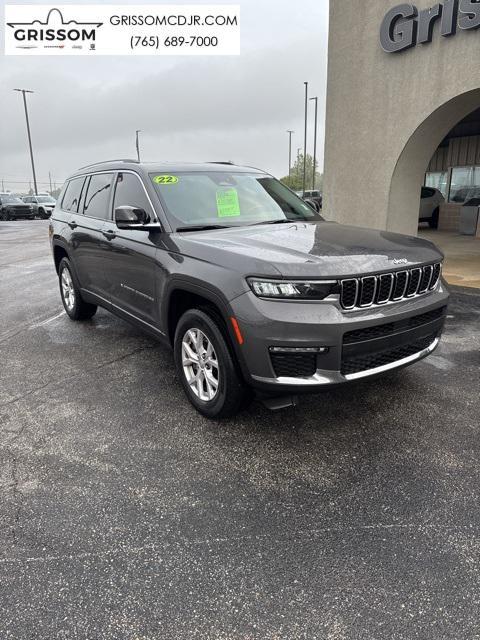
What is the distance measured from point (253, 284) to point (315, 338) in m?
0.49

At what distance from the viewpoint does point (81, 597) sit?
2107 mm

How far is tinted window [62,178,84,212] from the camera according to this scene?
5.90m

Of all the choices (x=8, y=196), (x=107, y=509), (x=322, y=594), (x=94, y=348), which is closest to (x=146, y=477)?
(x=107, y=509)

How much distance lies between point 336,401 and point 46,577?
239 centimetres

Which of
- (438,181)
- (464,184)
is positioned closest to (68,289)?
(464,184)

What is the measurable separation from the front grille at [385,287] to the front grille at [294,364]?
390mm

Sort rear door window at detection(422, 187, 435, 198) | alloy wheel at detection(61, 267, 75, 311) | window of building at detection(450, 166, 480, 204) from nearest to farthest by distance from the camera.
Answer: alloy wheel at detection(61, 267, 75, 311) → window of building at detection(450, 166, 480, 204) → rear door window at detection(422, 187, 435, 198)

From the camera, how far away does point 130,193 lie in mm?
4441

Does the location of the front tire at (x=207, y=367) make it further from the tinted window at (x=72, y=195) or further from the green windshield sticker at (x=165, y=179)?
the tinted window at (x=72, y=195)

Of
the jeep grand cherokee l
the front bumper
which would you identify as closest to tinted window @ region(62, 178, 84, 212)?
the jeep grand cherokee l

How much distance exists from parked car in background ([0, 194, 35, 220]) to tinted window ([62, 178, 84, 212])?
2936 cm

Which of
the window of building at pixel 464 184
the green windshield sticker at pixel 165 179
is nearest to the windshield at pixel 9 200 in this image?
the window of building at pixel 464 184

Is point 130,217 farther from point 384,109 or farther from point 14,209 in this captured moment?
point 14,209

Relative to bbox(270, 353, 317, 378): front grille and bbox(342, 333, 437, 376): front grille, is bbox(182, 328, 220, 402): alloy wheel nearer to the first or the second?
bbox(270, 353, 317, 378): front grille
